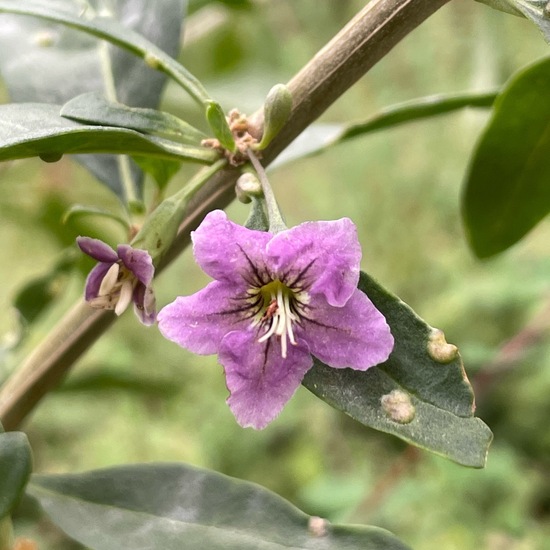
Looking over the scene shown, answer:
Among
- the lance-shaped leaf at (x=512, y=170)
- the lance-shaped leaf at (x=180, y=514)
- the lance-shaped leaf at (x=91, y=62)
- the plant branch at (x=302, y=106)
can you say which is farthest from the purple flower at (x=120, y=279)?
the lance-shaped leaf at (x=512, y=170)

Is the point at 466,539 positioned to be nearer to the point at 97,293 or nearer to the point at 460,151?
the point at 97,293

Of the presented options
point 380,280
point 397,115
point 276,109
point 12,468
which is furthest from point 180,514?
point 380,280

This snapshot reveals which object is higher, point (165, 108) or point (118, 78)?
point (118, 78)

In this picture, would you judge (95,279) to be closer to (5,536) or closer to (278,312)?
(278,312)

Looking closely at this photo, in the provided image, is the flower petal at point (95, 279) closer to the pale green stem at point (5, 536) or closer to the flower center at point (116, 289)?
the flower center at point (116, 289)

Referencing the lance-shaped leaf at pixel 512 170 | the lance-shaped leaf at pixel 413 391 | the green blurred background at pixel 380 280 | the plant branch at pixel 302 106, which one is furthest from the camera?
the green blurred background at pixel 380 280

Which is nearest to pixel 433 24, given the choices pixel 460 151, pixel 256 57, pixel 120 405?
pixel 460 151

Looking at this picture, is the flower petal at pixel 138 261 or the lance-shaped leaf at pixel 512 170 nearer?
the flower petal at pixel 138 261
